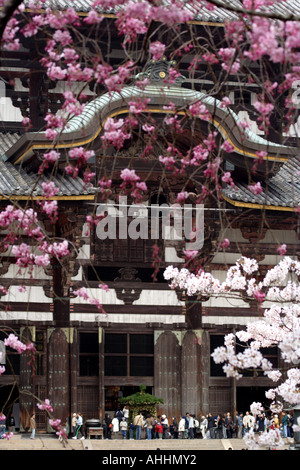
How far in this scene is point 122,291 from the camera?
2830cm

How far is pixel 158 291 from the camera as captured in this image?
2864 centimetres

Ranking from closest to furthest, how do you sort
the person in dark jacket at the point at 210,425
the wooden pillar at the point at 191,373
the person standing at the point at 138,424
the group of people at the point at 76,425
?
the group of people at the point at 76,425
the person standing at the point at 138,424
the person in dark jacket at the point at 210,425
the wooden pillar at the point at 191,373

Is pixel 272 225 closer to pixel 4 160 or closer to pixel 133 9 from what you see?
pixel 4 160

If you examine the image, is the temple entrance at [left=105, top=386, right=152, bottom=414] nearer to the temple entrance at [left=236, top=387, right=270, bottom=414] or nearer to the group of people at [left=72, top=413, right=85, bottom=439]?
the group of people at [left=72, top=413, right=85, bottom=439]

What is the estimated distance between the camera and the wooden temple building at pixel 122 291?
2656 cm

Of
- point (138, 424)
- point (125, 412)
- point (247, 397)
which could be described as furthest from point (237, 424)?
point (125, 412)

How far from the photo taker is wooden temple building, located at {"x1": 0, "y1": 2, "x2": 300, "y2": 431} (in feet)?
87.1

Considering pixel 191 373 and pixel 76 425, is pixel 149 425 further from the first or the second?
pixel 76 425

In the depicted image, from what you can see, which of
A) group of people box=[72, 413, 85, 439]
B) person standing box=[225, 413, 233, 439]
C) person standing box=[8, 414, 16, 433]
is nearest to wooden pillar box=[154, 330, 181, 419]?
person standing box=[225, 413, 233, 439]

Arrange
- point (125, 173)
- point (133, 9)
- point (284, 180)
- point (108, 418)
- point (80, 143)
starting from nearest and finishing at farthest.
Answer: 1. point (133, 9)
2. point (125, 173)
3. point (80, 143)
4. point (108, 418)
5. point (284, 180)

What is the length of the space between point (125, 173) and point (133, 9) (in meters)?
2.96

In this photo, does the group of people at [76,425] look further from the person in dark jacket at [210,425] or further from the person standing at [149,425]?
the person in dark jacket at [210,425]

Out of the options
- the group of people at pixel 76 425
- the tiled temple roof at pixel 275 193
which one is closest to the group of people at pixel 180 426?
the group of people at pixel 76 425

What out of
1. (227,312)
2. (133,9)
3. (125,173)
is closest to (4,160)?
(227,312)
